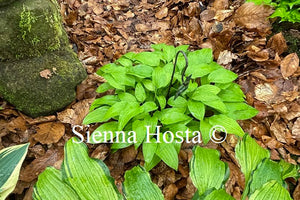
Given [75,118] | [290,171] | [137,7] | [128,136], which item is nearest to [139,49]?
[137,7]

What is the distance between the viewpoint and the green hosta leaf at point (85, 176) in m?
1.26

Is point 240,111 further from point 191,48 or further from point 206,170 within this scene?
point 191,48

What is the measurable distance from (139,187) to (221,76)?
1.08 metres

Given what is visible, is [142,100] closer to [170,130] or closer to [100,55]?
[170,130]

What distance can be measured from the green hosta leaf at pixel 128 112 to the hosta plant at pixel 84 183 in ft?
1.36

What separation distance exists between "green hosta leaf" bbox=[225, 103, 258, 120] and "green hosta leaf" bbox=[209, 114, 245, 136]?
0.10 meters

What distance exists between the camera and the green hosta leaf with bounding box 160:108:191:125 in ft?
5.71

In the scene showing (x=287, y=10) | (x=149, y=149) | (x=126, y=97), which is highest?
(x=287, y=10)

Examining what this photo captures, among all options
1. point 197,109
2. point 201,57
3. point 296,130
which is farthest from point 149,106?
point 296,130

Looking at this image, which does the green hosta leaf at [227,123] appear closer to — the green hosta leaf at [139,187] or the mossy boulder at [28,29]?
the green hosta leaf at [139,187]

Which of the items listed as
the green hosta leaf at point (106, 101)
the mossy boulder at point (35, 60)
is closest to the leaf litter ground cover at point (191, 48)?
the mossy boulder at point (35, 60)

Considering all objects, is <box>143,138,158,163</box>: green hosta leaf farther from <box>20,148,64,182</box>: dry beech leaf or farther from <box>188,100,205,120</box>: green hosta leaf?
<box>20,148,64,182</box>: dry beech leaf

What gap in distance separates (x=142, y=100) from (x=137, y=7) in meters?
2.14

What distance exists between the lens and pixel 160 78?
6.14ft
